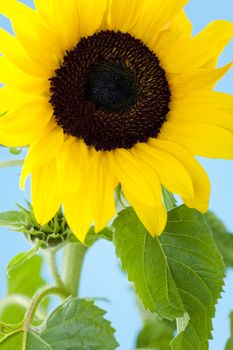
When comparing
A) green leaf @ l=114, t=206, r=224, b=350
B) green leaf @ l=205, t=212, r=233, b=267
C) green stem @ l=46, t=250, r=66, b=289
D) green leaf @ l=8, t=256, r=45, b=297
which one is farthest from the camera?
green leaf @ l=8, t=256, r=45, b=297

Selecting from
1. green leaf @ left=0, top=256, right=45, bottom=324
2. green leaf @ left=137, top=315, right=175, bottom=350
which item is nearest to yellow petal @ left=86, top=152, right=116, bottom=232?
green leaf @ left=137, top=315, right=175, bottom=350

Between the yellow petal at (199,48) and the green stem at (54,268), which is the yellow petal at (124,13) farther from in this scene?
the green stem at (54,268)

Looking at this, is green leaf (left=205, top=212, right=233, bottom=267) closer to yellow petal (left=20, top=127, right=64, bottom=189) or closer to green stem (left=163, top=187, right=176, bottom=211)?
green stem (left=163, top=187, right=176, bottom=211)

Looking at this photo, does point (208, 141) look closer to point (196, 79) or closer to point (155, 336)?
point (196, 79)

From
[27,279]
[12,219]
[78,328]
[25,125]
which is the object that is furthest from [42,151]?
[27,279]

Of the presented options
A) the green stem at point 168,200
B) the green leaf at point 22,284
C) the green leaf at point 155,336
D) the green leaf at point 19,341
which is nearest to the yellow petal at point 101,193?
the green stem at point 168,200

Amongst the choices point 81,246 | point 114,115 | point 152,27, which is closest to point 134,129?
point 114,115
